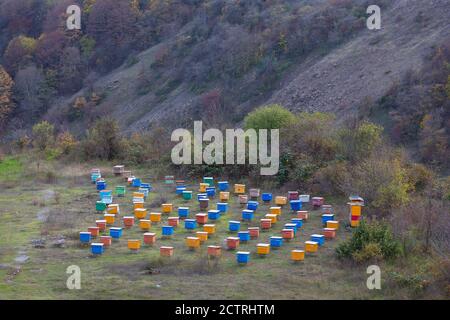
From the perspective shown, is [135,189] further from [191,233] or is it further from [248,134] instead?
[191,233]

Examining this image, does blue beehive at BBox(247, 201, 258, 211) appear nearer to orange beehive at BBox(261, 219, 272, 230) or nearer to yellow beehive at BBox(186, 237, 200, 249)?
orange beehive at BBox(261, 219, 272, 230)

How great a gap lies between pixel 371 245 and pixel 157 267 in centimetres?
443

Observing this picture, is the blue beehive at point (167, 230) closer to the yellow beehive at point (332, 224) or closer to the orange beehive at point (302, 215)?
the orange beehive at point (302, 215)

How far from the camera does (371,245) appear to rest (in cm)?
1398

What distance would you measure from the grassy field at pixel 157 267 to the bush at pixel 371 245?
0.28 meters

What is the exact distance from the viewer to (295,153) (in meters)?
23.8

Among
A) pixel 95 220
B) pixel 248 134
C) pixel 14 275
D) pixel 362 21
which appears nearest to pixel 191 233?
pixel 95 220

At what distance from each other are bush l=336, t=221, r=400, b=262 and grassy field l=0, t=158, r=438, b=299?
28 centimetres

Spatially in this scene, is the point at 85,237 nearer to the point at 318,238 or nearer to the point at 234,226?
the point at 234,226

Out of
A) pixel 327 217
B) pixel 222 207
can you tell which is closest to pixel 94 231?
pixel 222 207

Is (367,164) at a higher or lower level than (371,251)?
higher

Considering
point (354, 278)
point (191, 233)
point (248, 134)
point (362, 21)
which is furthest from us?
point (362, 21)

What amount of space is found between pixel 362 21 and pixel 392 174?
1274 inches

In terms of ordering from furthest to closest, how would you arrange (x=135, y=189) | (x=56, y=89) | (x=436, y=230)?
(x=56, y=89), (x=135, y=189), (x=436, y=230)
